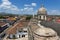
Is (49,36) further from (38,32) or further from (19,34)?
(19,34)

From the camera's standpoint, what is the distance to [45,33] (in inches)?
199

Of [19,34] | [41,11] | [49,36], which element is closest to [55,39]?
[49,36]

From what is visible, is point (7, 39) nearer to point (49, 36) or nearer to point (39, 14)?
point (39, 14)

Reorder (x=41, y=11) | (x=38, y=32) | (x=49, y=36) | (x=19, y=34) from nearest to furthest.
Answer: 1. (x=49, y=36)
2. (x=38, y=32)
3. (x=19, y=34)
4. (x=41, y=11)

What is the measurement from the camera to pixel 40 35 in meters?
5.08

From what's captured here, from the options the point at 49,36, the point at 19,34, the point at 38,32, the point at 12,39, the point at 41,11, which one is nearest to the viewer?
the point at 49,36

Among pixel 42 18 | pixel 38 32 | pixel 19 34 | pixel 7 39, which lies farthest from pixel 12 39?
pixel 38 32

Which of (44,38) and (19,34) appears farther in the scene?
(19,34)

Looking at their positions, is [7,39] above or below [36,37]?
below

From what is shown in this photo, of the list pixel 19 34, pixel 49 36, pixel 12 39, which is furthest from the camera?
pixel 19 34

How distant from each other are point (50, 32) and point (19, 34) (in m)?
21.7

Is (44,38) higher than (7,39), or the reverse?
(44,38)

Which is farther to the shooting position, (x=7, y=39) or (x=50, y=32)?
(x=7, y=39)

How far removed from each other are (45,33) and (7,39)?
62.7 ft
